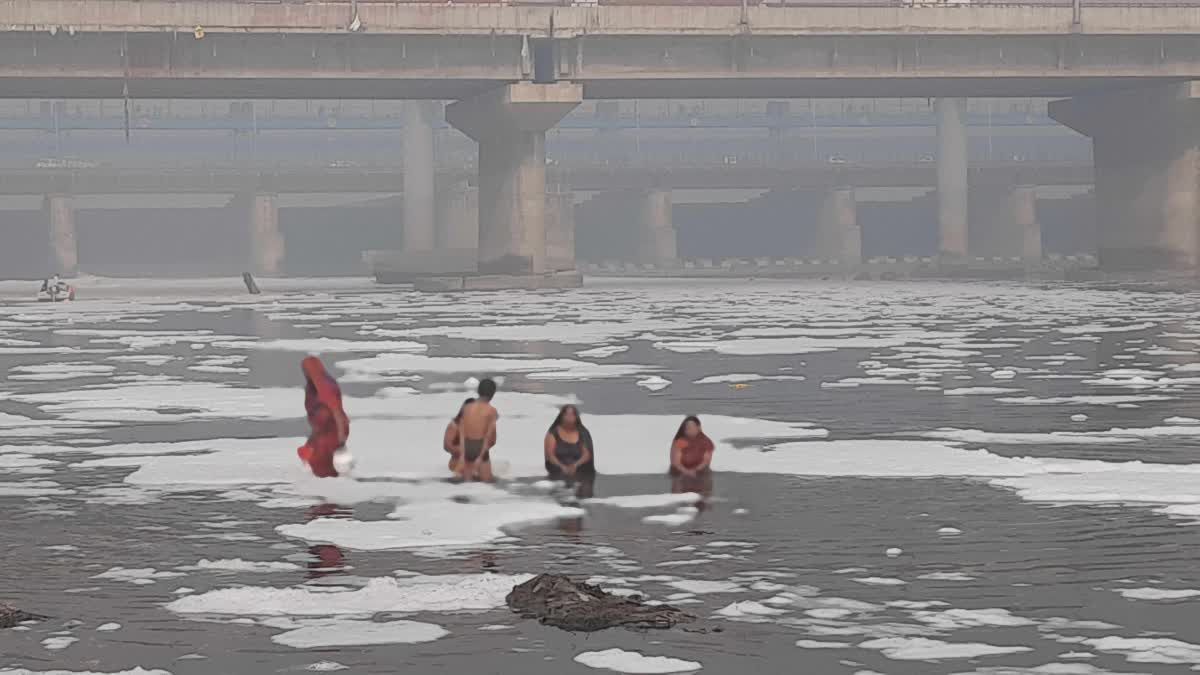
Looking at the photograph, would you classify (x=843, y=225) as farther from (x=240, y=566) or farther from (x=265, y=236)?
(x=240, y=566)

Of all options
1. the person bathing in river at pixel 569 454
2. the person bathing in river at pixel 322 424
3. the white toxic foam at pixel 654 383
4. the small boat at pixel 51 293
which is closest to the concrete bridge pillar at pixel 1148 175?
the small boat at pixel 51 293

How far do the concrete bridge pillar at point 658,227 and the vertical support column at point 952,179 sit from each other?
14.2 meters

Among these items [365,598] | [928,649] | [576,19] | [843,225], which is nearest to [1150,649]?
[928,649]

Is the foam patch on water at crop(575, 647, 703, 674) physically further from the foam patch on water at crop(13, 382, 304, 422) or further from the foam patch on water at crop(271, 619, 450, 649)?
the foam patch on water at crop(13, 382, 304, 422)

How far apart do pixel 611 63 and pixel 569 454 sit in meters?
49.0

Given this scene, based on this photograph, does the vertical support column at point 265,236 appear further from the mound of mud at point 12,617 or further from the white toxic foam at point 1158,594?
the white toxic foam at point 1158,594

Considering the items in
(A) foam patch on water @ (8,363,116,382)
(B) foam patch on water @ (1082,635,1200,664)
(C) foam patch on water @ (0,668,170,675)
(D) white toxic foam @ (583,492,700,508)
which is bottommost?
(B) foam patch on water @ (1082,635,1200,664)

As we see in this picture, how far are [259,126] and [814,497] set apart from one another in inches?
4049

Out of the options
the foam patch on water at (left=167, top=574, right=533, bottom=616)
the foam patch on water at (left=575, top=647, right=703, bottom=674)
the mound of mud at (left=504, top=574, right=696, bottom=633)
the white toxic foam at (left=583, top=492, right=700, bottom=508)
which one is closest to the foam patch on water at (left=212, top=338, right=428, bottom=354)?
the white toxic foam at (left=583, top=492, right=700, bottom=508)

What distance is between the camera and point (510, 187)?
223ft

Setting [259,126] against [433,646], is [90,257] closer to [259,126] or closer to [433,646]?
[259,126]

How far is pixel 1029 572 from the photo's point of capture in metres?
11.7

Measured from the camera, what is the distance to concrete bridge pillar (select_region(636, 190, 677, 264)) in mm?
102125

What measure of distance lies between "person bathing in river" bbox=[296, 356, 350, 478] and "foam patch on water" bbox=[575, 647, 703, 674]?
744cm
